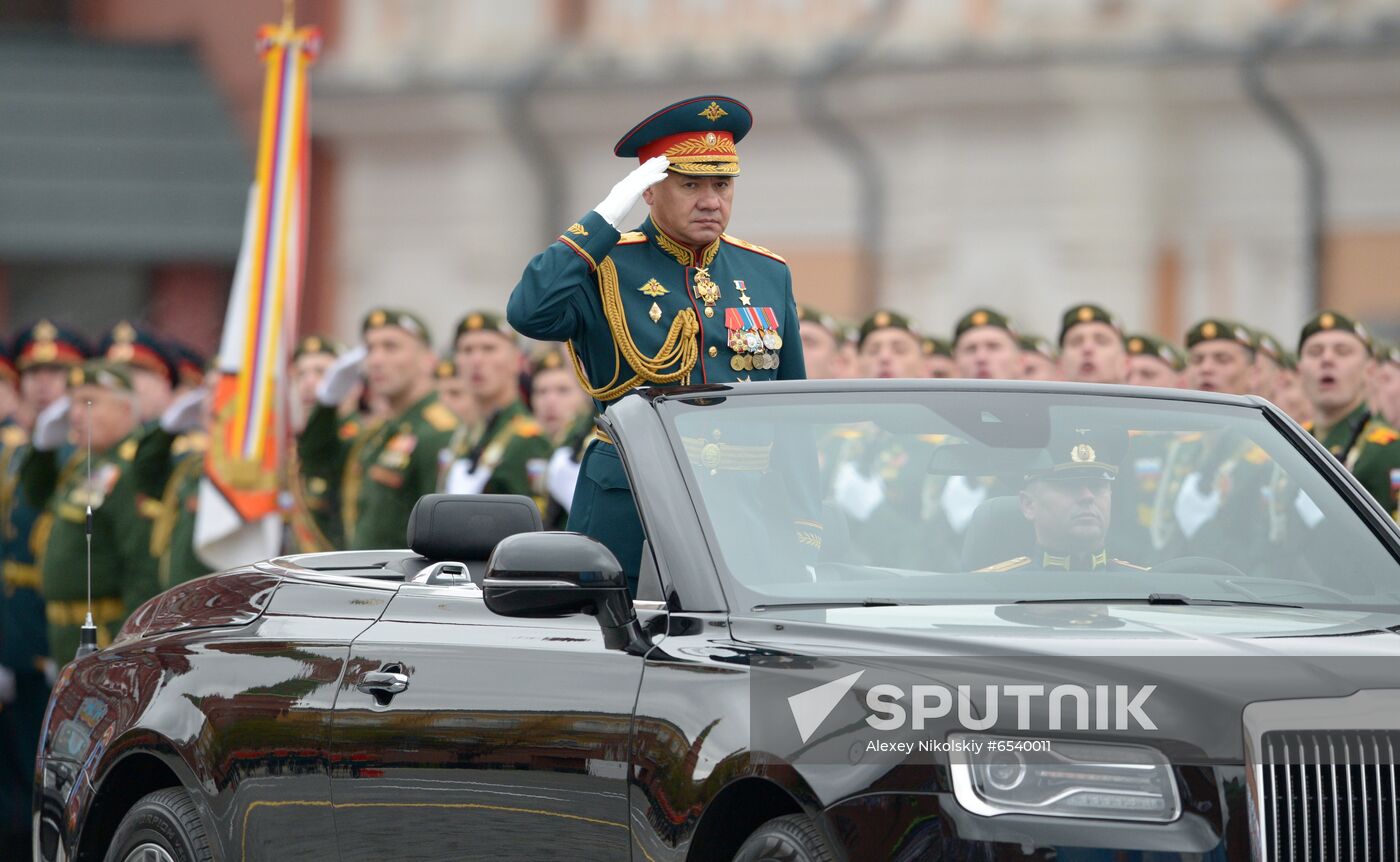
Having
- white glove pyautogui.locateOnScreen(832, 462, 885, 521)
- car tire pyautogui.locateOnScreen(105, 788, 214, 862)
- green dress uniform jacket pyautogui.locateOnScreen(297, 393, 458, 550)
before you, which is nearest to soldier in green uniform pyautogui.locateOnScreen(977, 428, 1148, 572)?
white glove pyautogui.locateOnScreen(832, 462, 885, 521)

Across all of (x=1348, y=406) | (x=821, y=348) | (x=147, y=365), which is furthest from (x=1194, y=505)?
(x=147, y=365)

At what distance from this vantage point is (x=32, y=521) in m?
15.7

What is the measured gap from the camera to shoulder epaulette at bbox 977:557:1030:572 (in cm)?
571

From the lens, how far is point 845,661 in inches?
202

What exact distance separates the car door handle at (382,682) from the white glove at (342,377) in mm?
8302

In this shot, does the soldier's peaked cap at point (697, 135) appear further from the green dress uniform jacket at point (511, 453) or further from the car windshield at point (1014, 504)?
the green dress uniform jacket at point (511, 453)

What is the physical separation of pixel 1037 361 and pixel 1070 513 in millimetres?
7929

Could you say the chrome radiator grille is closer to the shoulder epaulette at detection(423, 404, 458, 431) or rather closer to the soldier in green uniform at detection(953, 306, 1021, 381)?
the soldier in green uniform at detection(953, 306, 1021, 381)

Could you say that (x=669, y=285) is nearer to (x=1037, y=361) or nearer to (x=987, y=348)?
(x=987, y=348)

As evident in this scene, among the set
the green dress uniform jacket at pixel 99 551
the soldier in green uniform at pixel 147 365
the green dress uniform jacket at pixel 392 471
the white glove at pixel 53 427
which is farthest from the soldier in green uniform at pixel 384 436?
the soldier in green uniform at pixel 147 365

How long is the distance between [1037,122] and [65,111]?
1085 centimetres

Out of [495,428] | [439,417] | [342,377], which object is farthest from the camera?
[342,377]

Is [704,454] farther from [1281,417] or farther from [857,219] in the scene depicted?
[857,219]

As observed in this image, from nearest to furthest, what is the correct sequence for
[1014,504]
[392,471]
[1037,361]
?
[1014,504]
[1037,361]
[392,471]
